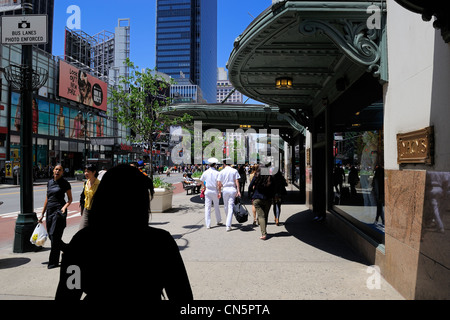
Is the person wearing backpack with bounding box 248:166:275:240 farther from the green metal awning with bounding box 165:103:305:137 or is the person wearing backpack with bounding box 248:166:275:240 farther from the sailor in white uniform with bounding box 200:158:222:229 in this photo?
the green metal awning with bounding box 165:103:305:137

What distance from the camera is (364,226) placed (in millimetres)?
5980

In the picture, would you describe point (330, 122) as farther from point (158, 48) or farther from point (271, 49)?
point (158, 48)

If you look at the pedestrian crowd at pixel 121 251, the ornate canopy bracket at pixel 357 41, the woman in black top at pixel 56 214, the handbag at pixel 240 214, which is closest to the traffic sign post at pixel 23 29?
the woman in black top at pixel 56 214

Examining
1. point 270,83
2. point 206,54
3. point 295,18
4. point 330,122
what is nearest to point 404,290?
point 295,18

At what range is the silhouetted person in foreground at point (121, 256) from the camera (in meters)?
1.51

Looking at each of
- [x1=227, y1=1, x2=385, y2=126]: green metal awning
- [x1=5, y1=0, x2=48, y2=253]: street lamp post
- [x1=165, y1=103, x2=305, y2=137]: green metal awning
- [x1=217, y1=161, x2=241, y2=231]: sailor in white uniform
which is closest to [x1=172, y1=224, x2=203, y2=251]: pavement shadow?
[x1=217, y1=161, x2=241, y2=231]: sailor in white uniform

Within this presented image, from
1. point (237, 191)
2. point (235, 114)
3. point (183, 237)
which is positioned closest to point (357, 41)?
point (237, 191)

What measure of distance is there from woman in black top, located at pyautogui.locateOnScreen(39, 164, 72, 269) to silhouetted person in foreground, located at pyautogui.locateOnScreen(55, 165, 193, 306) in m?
4.30

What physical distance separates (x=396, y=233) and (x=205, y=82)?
18348 centimetres

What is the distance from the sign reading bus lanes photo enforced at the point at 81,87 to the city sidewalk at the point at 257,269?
43.7 metres

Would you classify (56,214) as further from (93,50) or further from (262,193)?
(93,50)

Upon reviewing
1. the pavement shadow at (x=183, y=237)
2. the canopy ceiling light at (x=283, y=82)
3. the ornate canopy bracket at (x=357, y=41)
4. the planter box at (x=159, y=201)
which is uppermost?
the canopy ceiling light at (x=283, y=82)

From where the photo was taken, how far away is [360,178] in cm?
686

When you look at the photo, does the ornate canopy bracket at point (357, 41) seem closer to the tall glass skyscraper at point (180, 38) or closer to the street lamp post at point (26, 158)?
the street lamp post at point (26, 158)
